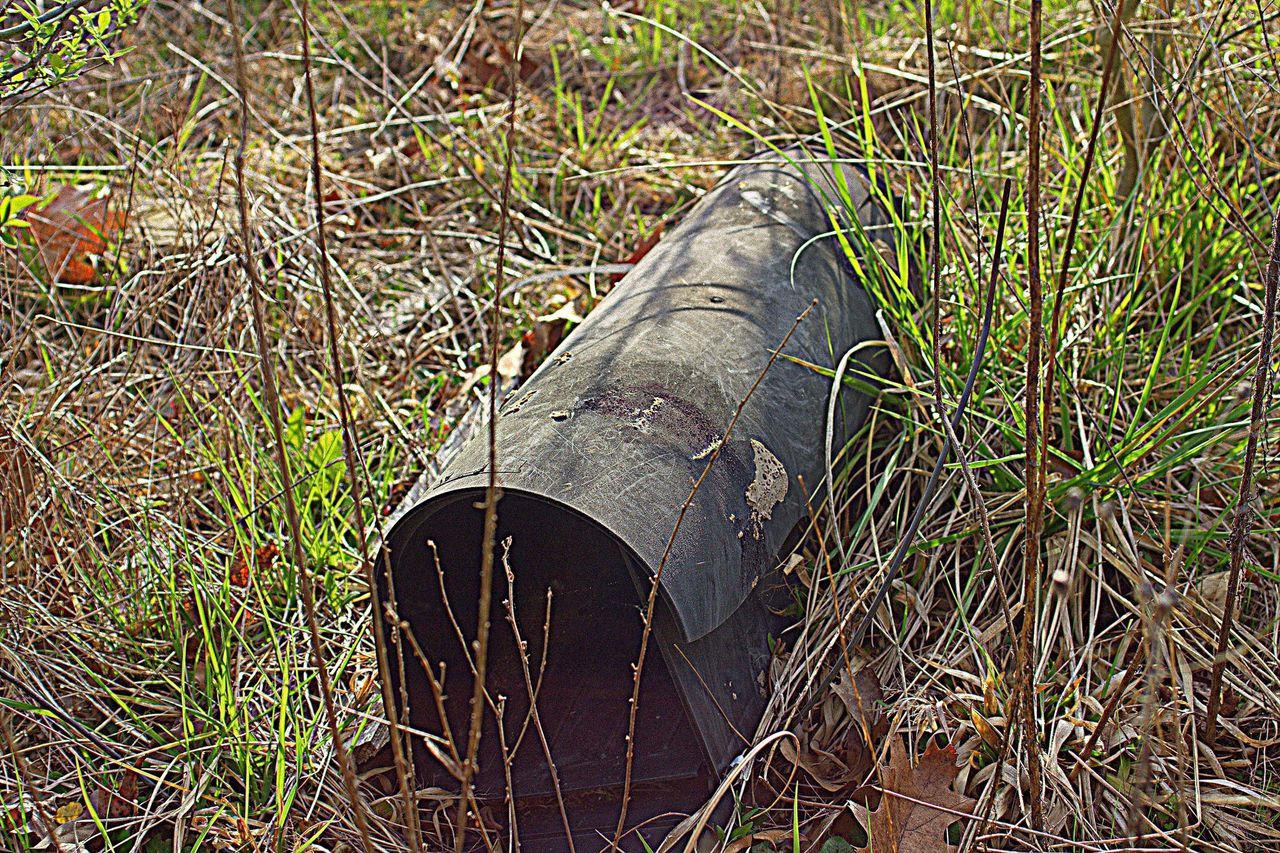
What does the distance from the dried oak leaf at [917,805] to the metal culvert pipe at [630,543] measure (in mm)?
249

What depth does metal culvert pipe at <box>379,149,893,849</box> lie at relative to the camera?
152 cm

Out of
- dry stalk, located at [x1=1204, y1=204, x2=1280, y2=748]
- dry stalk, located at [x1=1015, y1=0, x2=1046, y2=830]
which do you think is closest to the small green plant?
dry stalk, located at [x1=1015, y1=0, x2=1046, y2=830]

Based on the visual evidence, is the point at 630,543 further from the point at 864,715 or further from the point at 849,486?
the point at 849,486

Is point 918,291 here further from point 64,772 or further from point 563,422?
point 64,772

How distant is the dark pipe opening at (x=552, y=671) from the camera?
171 centimetres

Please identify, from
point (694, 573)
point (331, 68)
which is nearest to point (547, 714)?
point (694, 573)

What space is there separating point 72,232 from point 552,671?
1.94 meters

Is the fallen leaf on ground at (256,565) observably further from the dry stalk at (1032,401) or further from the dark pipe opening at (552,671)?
the dry stalk at (1032,401)

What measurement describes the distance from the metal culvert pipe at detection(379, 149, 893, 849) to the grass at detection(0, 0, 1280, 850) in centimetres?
14

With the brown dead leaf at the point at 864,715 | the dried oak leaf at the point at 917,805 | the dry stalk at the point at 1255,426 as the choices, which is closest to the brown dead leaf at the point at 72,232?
the brown dead leaf at the point at 864,715

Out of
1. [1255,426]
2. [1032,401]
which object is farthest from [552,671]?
[1255,426]

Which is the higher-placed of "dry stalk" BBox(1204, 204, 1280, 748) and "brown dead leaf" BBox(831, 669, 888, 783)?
"dry stalk" BBox(1204, 204, 1280, 748)

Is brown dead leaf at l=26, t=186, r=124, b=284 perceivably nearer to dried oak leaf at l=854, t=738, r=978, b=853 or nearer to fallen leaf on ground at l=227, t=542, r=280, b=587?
fallen leaf on ground at l=227, t=542, r=280, b=587

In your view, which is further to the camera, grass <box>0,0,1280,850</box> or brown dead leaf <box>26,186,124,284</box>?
brown dead leaf <box>26,186,124,284</box>
